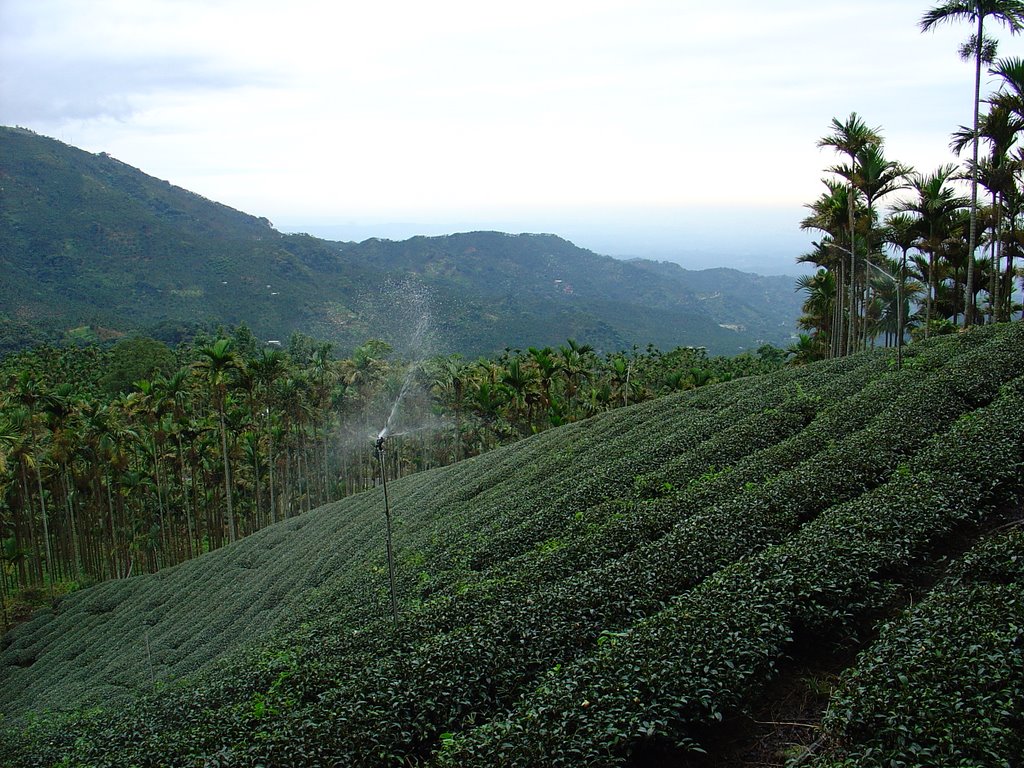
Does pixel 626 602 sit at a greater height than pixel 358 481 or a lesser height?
greater

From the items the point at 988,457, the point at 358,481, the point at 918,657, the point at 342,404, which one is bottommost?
the point at 358,481

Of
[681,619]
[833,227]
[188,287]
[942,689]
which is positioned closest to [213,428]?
[833,227]

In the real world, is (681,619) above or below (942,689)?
below

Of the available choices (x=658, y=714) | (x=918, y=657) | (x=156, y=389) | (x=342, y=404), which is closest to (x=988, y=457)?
(x=918, y=657)

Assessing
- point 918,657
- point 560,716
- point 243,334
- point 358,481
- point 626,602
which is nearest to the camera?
point 918,657

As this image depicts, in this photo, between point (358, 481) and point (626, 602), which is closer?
point (626, 602)

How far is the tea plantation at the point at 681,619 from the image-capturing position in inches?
277

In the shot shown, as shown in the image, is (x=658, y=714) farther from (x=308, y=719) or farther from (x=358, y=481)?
(x=358, y=481)

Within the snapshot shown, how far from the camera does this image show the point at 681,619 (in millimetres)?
8898

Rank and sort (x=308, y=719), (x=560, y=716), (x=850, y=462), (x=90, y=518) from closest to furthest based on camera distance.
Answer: (x=560, y=716), (x=308, y=719), (x=850, y=462), (x=90, y=518)

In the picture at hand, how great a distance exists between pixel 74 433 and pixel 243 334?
26.1 metres

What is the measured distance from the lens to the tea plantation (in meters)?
7.03

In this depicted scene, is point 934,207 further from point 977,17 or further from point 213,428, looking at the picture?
point 213,428

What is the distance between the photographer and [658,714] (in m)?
7.30
